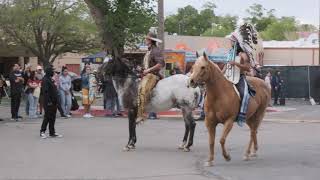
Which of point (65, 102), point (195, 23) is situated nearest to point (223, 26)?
point (195, 23)

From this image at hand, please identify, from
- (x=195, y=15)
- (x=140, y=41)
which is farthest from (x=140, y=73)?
(x=195, y=15)

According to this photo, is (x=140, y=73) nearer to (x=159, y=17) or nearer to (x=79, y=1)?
(x=159, y=17)

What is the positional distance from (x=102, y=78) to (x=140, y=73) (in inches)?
41.4

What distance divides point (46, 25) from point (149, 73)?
2969 centimetres

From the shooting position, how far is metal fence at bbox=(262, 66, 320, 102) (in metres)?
31.3

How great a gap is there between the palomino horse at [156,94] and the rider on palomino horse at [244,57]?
1.88m

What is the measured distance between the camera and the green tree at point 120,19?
2769 centimetres

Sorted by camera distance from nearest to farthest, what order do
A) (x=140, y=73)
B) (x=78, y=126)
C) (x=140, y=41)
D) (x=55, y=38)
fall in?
(x=140, y=73) → (x=78, y=126) → (x=140, y=41) → (x=55, y=38)

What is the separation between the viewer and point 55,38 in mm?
43438

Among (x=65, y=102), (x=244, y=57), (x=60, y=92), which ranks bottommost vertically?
(x=65, y=102)

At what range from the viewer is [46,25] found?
41.2 metres

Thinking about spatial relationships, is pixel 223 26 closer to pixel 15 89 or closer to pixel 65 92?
A: pixel 65 92

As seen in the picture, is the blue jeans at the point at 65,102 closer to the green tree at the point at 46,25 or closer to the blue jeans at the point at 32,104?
the blue jeans at the point at 32,104

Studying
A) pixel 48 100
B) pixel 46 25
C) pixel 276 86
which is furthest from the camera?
pixel 46 25
